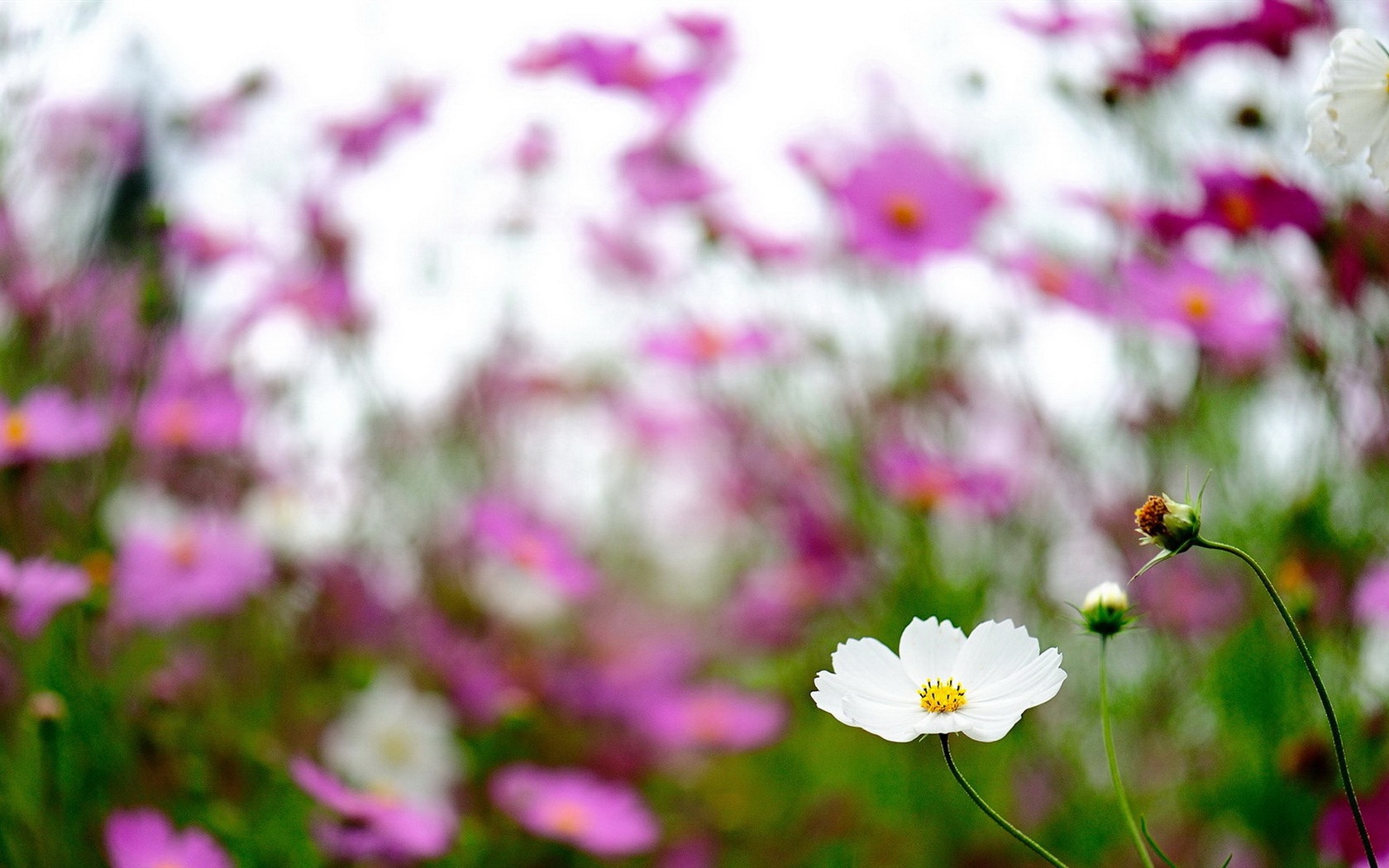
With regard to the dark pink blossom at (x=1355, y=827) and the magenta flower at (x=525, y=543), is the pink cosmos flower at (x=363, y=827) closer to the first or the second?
the magenta flower at (x=525, y=543)

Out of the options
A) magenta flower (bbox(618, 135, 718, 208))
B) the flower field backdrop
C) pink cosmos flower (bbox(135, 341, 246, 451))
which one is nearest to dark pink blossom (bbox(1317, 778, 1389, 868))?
the flower field backdrop

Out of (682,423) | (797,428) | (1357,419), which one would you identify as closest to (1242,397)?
(1357,419)

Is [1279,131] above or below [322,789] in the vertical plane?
above

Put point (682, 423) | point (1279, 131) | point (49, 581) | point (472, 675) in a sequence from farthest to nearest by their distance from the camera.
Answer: point (682, 423)
point (472, 675)
point (1279, 131)
point (49, 581)

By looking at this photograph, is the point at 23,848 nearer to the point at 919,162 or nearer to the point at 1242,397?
the point at 919,162

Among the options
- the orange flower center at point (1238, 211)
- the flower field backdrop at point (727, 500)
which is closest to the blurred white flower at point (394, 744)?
the flower field backdrop at point (727, 500)

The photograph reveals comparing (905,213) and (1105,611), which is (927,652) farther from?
(905,213)
